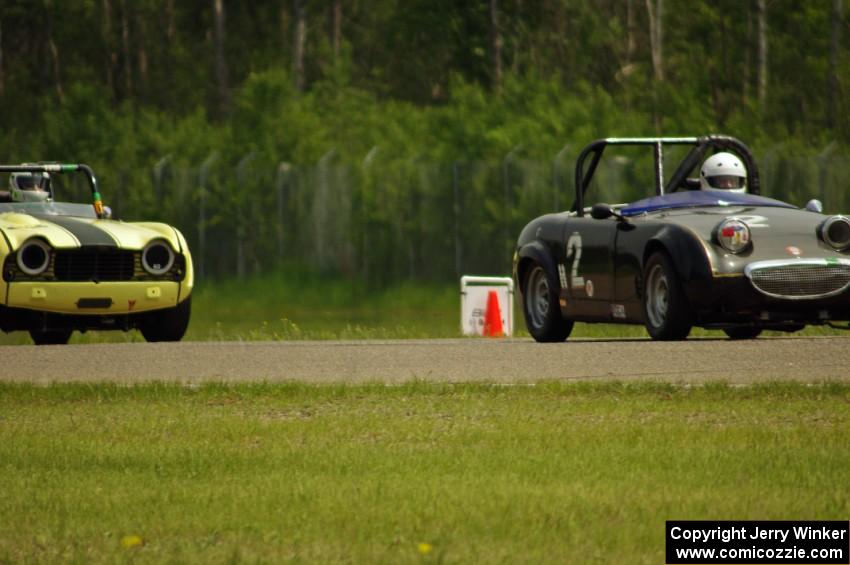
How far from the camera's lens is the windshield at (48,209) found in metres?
16.1

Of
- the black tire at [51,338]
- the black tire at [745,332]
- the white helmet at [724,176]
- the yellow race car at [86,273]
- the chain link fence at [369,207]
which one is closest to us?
the white helmet at [724,176]

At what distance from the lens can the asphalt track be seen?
11906 mm

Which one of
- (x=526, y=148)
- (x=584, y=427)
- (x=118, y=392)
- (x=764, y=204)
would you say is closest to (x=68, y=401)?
(x=118, y=392)

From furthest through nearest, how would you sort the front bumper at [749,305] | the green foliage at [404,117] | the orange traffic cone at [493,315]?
the green foliage at [404,117], the orange traffic cone at [493,315], the front bumper at [749,305]

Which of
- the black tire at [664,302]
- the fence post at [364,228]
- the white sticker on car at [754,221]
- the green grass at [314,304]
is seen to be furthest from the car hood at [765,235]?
the fence post at [364,228]

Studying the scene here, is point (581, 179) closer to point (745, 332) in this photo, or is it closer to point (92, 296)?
point (745, 332)

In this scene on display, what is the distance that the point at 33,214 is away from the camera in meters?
16.0

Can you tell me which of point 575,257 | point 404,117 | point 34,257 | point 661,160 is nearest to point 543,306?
point 575,257

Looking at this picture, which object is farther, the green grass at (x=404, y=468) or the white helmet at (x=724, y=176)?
the white helmet at (x=724, y=176)

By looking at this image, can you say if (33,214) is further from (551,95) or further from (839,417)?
(551,95)

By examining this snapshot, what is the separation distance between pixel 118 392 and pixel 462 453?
11.6 feet

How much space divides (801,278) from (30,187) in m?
7.18

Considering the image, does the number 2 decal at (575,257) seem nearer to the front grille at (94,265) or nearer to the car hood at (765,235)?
the car hood at (765,235)

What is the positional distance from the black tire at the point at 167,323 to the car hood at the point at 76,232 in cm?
64
